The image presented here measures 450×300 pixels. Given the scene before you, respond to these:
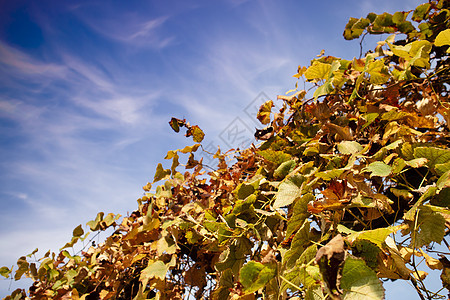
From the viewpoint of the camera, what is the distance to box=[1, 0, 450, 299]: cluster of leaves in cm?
61

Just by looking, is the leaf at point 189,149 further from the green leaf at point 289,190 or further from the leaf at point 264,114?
the green leaf at point 289,190

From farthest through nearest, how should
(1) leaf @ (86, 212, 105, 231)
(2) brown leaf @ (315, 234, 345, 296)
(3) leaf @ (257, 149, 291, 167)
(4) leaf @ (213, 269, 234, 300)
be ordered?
(1) leaf @ (86, 212, 105, 231), (3) leaf @ (257, 149, 291, 167), (4) leaf @ (213, 269, 234, 300), (2) brown leaf @ (315, 234, 345, 296)

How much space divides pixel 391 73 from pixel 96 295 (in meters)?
1.77

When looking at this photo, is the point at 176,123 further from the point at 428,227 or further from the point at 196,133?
the point at 428,227

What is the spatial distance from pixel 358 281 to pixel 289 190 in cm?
30

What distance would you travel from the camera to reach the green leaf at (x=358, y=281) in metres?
0.47

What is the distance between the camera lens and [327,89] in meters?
0.98

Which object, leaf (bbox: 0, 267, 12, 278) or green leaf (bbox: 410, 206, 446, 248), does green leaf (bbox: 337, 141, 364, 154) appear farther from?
leaf (bbox: 0, 267, 12, 278)

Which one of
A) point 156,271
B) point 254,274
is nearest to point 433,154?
point 254,274

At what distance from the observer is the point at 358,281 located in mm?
479

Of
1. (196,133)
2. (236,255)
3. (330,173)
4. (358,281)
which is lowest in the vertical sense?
(358,281)

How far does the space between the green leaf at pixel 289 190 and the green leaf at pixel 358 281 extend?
250 millimetres

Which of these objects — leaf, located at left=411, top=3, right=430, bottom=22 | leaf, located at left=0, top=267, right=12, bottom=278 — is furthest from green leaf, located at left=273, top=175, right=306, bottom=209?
leaf, located at left=0, top=267, right=12, bottom=278

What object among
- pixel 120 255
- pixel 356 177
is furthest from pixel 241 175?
pixel 120 255
